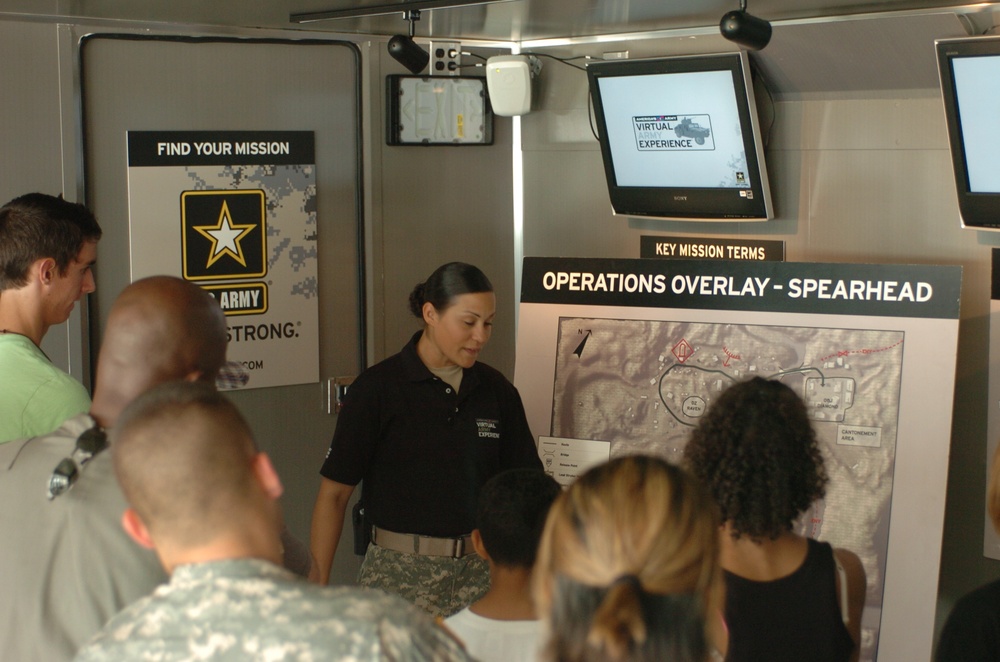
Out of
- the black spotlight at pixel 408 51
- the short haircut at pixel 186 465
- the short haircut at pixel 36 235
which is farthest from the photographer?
the black spotlight at pixel 408 51

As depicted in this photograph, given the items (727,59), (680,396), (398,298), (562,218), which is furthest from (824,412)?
(398,298)

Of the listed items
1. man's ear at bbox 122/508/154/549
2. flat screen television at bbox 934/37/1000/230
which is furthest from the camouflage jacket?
flat screen television at bbox 934/37/1000/230

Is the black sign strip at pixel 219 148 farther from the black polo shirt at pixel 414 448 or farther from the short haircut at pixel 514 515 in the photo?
the short haircut at pixel 514 515

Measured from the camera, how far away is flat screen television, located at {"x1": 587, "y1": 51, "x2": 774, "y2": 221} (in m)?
3.47

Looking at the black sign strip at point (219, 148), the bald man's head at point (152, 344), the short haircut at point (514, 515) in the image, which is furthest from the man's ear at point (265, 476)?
the black sign strip at point (219, 148)

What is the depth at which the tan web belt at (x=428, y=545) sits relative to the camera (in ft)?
9.46

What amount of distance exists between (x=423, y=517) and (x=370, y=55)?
6.64ft

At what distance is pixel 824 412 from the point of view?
306 centimetres

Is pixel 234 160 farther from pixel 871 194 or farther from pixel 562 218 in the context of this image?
pixel 871 194

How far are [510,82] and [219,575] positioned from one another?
3168mm

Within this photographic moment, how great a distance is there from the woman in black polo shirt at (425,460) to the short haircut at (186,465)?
157cm

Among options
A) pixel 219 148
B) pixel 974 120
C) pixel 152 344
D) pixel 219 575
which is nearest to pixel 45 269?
pixel 152 344

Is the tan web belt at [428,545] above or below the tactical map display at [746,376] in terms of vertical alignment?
below

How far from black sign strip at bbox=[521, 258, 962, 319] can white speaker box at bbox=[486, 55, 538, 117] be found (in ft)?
2.69
